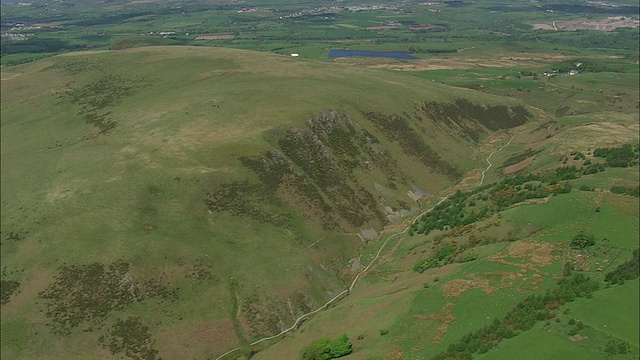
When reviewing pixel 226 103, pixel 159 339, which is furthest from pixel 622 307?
pixel 226 103

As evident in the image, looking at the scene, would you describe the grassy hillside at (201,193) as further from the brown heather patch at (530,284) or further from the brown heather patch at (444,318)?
the brown heather patch at (530,284)

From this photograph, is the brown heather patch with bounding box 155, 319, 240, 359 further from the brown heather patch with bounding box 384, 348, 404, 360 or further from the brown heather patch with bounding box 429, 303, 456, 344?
the brown heather patch with bounding box 429, 303, 456, 344

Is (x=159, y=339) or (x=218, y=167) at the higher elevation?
(x=218, y=167)

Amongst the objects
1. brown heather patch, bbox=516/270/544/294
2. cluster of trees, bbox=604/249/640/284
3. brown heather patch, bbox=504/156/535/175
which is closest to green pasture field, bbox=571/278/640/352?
cluster of trees, bbox=604/249/640/284

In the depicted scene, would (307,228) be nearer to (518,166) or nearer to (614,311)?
(518,166)

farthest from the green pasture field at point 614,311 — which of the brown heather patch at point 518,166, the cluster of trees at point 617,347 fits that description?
the brown heather patch at point 518,166

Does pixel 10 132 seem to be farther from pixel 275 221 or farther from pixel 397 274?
pixel 397 274
